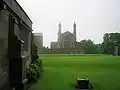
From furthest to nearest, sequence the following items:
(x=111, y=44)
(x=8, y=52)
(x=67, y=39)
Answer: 1. (x=67, y=39)
2. (x=111, y=44)
3. (x=8, y=52)

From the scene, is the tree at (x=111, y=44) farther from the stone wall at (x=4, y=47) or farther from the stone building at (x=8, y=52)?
the stone wall at (x=4, y=47)

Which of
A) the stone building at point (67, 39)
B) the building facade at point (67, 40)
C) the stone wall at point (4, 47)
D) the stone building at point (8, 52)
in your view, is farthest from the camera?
the stone building at point (67, 39)

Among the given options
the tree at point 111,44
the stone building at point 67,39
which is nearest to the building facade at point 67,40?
the stone building at point 67,39

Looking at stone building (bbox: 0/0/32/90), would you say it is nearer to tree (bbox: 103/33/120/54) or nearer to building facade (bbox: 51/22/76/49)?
tree (bbox: 103/33/120/54)

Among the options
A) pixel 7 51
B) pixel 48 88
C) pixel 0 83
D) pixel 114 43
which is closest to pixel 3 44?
pixel 7 51

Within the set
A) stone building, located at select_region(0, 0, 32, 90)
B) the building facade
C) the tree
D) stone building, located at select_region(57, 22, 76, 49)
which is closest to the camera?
stone building, located at select_region(0, 0, 32, 90)

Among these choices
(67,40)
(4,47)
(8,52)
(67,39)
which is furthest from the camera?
(67,39)

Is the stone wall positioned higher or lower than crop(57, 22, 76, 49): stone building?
lower

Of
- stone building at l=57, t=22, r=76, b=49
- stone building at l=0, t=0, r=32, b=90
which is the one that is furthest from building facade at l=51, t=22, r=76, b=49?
stone building at l=0, t=0, r=32, b=90

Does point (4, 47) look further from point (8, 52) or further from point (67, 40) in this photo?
point (67, 40)

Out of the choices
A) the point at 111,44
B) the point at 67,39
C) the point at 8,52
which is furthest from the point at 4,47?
the point at 67,39

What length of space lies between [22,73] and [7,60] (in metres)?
0.88

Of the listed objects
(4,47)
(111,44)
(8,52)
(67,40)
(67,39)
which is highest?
(67,39)

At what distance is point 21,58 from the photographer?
8.87m
